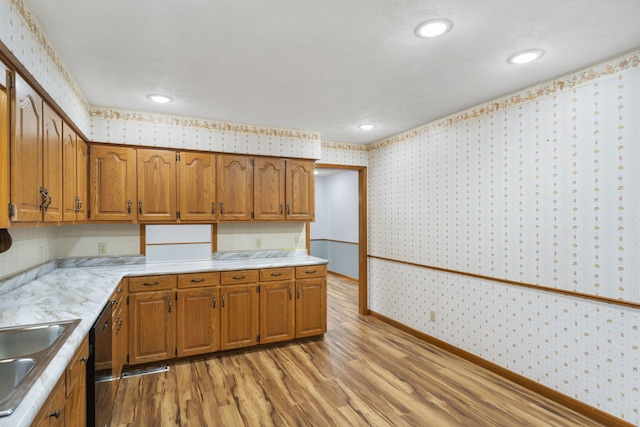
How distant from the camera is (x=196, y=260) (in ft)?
12.3

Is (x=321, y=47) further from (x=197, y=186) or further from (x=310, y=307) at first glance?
(x=310, y=307)

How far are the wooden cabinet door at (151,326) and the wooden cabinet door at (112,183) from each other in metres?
0.84

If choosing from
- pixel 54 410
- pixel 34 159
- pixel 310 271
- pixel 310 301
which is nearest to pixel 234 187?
pixel 310 271

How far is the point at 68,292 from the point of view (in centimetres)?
224

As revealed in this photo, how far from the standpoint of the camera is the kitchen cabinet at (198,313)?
319cm

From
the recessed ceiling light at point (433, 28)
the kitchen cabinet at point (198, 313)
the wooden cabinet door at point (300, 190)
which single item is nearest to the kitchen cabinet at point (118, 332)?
the kitchen cabinet at point (198, 313)

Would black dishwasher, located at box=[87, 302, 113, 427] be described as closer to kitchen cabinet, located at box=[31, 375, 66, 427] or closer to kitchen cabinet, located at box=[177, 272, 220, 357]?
kitchen cabinet, located at box=[31, 375, 66, 427]

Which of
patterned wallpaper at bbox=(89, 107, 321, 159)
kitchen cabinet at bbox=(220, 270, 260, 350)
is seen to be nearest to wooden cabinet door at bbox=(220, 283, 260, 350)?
kitchen cabinet at bbox=(220, 270, 260, 350)

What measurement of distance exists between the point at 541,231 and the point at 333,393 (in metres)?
2.10

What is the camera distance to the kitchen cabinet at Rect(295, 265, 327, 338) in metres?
3.72

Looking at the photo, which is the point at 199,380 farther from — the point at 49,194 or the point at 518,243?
the point at 518,243

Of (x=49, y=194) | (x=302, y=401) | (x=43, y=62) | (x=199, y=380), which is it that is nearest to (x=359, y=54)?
(x=43, y=62)

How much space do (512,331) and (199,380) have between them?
8.89 ft

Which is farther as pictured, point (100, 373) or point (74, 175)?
point (74, 175)
